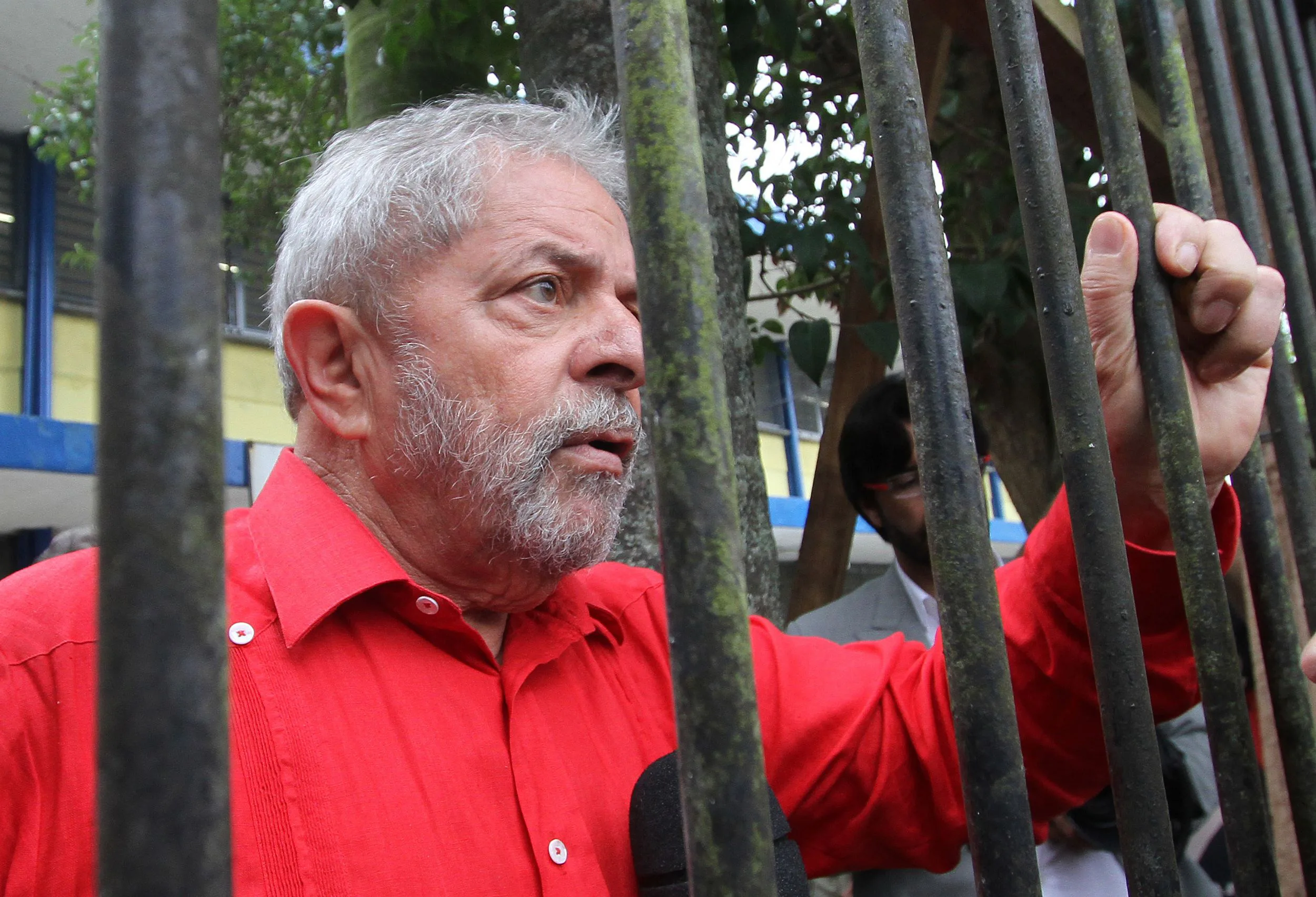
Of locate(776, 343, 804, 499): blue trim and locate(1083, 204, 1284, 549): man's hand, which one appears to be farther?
locate(776, 343, 804, 499): blue trim

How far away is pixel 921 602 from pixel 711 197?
1244 mm

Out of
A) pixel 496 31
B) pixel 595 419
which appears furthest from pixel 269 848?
→ pixel 496 31

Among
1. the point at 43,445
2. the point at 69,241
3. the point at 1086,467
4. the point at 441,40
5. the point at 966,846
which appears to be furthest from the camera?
the point at 69,241

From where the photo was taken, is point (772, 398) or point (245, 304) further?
point (772, 398)

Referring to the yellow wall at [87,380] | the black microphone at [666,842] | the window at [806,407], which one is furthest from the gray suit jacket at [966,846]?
the window at [806,407]

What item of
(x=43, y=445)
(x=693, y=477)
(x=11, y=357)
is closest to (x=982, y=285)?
(x=693, y=477)

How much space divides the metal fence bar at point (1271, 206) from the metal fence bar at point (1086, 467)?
1.43 ft

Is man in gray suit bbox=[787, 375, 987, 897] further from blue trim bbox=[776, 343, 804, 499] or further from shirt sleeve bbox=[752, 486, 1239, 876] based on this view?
blue trim bbox=[776, 343, 804, 499]

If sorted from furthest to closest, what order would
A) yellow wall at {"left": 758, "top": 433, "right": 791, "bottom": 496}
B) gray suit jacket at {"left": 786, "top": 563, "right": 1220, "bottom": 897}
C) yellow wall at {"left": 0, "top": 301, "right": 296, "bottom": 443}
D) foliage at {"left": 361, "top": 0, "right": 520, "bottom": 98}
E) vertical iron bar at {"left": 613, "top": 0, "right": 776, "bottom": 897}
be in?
yellow wall at {"left": 758, "top": 433, "right": 791, "bottom": 496}
yellow wall at {"left": 0, "top": 301, "right": 296, "bottom": 443}
foliage at {"left": 361, "top": 0, "right": 520, "bottom": 98}
gray suit jacket at {"left": 786, "top": 563, "right": 1220, "bottom": 897}
vertical iron bar at {"left": 613, "top": 0, "right": 776, "bottom": 897}

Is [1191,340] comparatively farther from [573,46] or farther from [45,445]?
[45,445]

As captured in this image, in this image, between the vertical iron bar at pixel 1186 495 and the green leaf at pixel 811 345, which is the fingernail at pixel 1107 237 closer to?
the vertical iron bar at pixel 1186 495

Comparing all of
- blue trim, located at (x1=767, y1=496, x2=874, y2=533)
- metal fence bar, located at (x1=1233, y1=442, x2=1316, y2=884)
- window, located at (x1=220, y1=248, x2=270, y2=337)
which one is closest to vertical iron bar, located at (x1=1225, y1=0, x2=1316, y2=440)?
metal fence bar, located at (x1=1233, y1=442, x2=1316, y2=884)

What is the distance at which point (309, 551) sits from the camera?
1.34m

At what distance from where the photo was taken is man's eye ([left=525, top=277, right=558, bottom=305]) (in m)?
1.54
